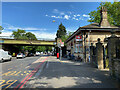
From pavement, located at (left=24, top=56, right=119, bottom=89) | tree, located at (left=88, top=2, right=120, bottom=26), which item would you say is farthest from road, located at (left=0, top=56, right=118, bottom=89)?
tree, located at (left=88, top=2, right=120, bottom=26)

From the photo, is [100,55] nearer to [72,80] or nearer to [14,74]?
[72,80]

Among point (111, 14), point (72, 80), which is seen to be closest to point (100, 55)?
point (72, 80)

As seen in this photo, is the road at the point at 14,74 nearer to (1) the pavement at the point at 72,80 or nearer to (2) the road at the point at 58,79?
(2) the road at the point at 58,79

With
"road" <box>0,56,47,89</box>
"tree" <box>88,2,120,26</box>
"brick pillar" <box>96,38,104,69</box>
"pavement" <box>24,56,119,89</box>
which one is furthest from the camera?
"tree" <box>88,2,120,26</box>

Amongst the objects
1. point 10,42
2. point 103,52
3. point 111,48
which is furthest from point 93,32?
point 10,42

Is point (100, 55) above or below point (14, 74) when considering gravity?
above

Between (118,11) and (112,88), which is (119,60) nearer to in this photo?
(112,88)

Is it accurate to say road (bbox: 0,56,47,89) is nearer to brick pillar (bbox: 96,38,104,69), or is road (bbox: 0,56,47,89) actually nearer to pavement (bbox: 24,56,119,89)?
pavement (bbox: 24,56,119,89)

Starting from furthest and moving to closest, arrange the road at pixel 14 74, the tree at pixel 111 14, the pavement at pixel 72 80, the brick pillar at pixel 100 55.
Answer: the tree at pixel 111 14
the brick pillar at pixel 100 55
the road at pixel 14 74
the pavement at pixel 72 80

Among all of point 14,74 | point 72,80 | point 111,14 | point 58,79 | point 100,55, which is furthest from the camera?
point 111,14

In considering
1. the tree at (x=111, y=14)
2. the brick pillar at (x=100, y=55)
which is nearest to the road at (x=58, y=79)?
the brick pillar at (x=100, y=55)

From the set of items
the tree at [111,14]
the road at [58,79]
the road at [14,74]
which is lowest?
the road at [14,74]

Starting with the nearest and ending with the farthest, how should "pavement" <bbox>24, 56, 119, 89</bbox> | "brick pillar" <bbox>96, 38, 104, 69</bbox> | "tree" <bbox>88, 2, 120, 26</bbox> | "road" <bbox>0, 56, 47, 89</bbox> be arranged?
"pavement" <bbox>24, 56, 119, 89</bbox> < "road" <bbox>0, 56, 47, 89</bbox> < "brick pillar" <bbox>96, 38, 104, 69</bbox> < "tree" <bbox>88, 2, 120, 26</bbox>

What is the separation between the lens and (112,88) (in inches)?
207
